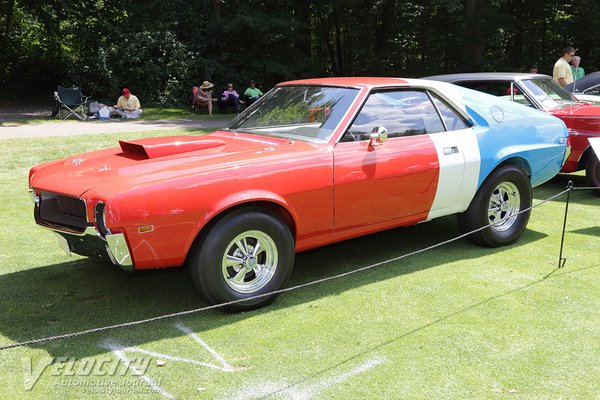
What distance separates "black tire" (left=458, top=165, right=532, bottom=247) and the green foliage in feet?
61.2

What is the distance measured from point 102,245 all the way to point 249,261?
96cm

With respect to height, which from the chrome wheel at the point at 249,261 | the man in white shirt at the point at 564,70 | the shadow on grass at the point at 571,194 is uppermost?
the man in white shirt at the point at 564,70

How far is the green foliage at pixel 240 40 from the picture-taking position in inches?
880

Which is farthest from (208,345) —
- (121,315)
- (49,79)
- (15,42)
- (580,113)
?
(15,42)

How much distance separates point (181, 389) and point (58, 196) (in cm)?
166

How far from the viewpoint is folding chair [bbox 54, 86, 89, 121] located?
56.6 ft

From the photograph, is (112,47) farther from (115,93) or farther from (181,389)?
(181,389)

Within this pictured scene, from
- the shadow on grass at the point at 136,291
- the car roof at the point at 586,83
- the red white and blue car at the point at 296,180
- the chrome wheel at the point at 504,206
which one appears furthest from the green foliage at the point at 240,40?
the chrome wheel at the point at 504,206

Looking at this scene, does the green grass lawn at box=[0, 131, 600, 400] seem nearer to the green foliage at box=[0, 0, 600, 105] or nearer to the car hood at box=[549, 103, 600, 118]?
the car hood at box=[549, 103, 600, 118]

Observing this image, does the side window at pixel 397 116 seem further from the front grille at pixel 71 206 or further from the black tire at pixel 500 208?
the front grille at pixel 71 206

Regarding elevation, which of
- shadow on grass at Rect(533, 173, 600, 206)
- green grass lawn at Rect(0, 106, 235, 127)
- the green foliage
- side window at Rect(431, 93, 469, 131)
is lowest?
shadow on grass at Rect(533, 173, 600, 206)

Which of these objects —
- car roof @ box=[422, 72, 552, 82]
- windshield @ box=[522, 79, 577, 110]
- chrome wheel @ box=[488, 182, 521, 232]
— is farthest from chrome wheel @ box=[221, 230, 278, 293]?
car roof @ box=[422, 72, 552, 82]

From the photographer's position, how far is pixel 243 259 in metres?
3.85

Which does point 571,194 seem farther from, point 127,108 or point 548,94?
point 127,108
